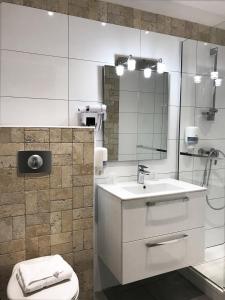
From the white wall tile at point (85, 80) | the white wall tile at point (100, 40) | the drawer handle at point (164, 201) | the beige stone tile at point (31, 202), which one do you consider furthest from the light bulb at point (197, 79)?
the beige stone tile at point (31, 202)

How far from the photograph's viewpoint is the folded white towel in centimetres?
142

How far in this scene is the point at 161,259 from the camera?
6.10 ft

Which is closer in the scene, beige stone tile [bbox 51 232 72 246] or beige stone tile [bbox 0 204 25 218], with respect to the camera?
beige stone tile [bbox 0 204 25 218]

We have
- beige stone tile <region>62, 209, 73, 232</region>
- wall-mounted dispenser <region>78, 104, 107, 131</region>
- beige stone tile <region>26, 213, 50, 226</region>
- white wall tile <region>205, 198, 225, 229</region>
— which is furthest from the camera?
white wall tile <region>205, 198, 225, 229</region>

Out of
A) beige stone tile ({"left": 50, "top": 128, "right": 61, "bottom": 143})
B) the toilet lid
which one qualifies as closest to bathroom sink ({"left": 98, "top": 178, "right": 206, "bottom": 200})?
beige stone tile ({"left": 50, "top": 128, "right": 61, "bottom": 143})

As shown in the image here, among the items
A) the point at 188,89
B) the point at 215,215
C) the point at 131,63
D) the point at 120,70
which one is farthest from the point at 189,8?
the point at 215,215

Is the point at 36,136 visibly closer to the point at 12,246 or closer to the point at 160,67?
the point at 12,246

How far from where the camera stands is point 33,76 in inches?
74.4

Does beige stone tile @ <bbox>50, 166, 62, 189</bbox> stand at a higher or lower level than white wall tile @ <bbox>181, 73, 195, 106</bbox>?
lower

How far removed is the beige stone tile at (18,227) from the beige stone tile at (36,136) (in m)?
0.54

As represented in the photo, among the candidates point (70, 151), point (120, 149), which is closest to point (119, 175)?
point (120, 149)

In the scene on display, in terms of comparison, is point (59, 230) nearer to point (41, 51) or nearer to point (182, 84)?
point (41, 51)

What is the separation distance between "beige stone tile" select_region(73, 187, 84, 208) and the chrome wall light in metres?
1.02

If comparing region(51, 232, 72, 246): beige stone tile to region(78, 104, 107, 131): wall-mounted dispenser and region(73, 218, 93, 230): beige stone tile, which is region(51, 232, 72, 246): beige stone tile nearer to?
region(73, 218, 93, 230): beige stone tile
